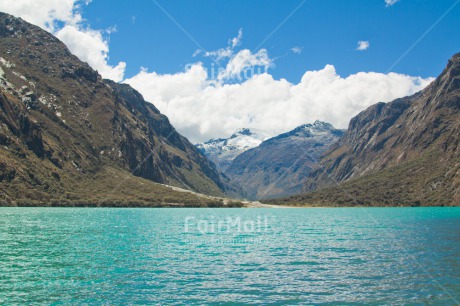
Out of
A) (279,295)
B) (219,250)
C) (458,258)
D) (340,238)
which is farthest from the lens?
(340,238)

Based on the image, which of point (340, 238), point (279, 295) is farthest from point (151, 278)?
point (340, 238)

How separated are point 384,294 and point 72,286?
107 ft

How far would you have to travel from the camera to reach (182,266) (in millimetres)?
56625

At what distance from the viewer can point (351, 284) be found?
4584cm

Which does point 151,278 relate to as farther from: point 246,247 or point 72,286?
point 246,247

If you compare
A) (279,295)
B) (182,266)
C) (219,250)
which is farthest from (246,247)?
(279,295)

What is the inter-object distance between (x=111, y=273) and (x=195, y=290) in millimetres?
13714

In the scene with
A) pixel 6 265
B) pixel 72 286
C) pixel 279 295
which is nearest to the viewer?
pixel 279 295

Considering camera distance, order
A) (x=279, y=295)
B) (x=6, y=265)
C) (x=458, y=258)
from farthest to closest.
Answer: (x=458, y=258) → (x=6, y=265) → (x=279, y=295)

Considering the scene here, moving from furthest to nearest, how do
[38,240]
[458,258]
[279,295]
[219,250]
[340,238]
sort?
1. [340,238]
2. [38,240]
3. [219,250]
4. [458,258]
5. [279,295]

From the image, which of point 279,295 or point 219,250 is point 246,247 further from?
point 279,295

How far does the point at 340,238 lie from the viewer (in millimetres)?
94250

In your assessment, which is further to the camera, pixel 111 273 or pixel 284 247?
pixel 284 247

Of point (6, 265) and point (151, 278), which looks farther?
point (6, 265)
